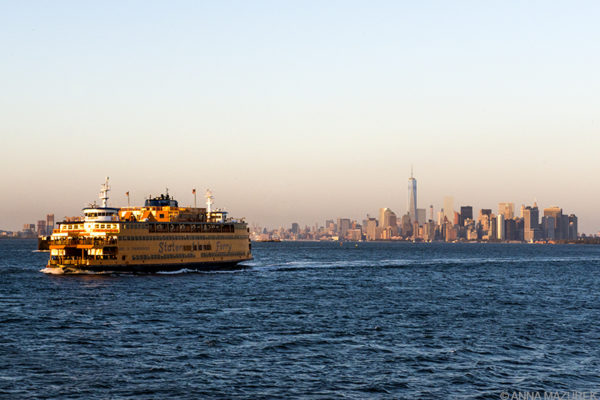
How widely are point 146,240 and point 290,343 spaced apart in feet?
217

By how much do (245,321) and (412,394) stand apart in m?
26.3

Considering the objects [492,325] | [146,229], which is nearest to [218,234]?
[146,229]

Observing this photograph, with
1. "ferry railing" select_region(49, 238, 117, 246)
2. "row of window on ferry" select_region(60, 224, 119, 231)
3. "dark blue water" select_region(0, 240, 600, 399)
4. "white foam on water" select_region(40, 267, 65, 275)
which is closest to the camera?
"dark blue water" select_region(0, 240, 600, 399)

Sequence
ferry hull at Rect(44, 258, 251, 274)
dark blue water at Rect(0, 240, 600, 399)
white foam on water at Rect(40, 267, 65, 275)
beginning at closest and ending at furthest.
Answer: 1. dark blue water at Rect(0, 240, 600, 399)
2. ferry hull at Rect(44, 258, 251, 274)
3. white foam on water at Rect(40, 267, 65, 275)

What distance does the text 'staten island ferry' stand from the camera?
106 metres

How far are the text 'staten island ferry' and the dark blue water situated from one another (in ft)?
58.9

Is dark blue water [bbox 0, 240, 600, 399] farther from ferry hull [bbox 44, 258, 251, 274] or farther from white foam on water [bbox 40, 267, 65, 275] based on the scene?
white foam on water [bbox 40, 267, 65, 275]

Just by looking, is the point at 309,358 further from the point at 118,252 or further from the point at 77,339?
the point at 118,252

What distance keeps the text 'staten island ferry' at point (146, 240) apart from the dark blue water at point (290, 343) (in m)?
17.9

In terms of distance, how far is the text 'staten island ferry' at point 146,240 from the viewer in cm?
10562

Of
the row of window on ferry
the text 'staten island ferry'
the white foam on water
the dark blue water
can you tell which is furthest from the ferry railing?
the dark blue water

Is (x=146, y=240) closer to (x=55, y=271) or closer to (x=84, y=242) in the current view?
(x=84, y=242)

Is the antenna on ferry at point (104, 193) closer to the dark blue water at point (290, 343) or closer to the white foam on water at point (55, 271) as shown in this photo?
the white foam on water at point (55, 271)

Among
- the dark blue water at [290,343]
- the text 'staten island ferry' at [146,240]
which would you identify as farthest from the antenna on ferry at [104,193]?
the dark blue water at [290,343]
